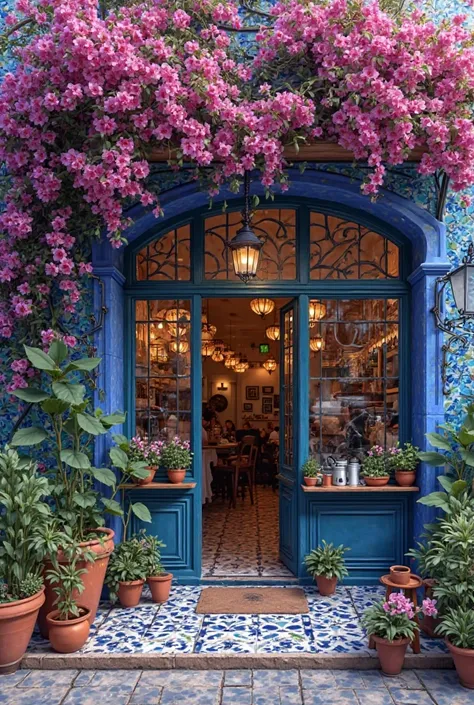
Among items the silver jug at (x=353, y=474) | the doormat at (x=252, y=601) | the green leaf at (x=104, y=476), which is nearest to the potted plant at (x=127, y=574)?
the doormat at (x=252, y=601)

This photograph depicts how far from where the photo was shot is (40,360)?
191 inches

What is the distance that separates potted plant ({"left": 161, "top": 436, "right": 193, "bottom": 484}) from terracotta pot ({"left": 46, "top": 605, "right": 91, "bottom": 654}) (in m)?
1.59

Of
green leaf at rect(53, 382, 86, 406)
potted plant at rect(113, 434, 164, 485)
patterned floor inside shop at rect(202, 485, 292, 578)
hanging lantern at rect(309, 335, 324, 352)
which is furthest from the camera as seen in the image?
patterned floor inside shop at rect(202, 485, 292, 578)

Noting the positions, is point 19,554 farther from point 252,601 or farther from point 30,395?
point 252,601

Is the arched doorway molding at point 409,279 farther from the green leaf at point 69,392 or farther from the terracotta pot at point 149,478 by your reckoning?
the green leaf at point 69,392

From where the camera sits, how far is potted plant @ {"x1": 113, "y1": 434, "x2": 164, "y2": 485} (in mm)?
5488

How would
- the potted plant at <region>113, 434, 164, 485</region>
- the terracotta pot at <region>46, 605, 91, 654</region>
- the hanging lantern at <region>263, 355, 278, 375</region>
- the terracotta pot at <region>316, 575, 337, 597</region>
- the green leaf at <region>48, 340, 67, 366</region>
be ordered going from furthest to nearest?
the hanging lantern at <region>263, 355, 278, 375</region> < the terracotta pot at <region>316, 575, 337, 597</region> < the potted plant at <region>113, 434, 164, 485</region> < the green leaf at <region>48, 340, 67, 366</region> < the terracotta pot at <region>46, 605, 91, 654</region>

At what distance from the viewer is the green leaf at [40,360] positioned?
4.83 m

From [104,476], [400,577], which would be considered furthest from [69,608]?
[400,577]

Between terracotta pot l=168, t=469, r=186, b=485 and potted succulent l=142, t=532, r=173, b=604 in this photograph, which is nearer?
potted succulent l=142, t=532, r=173, b=604

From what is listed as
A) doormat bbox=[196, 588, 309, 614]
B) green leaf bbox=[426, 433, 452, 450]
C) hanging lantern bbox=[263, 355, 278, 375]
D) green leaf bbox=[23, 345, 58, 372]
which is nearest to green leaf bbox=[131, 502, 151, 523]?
doormat bbox=[196, 588, 309, 614]

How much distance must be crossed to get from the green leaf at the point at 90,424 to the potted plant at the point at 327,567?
2.20 meters

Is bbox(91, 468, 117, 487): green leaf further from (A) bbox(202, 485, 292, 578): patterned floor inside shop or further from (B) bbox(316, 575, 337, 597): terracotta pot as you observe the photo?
(B) bbox(316, 575, 337, 597): terracotta pot

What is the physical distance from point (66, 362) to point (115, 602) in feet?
6.80
